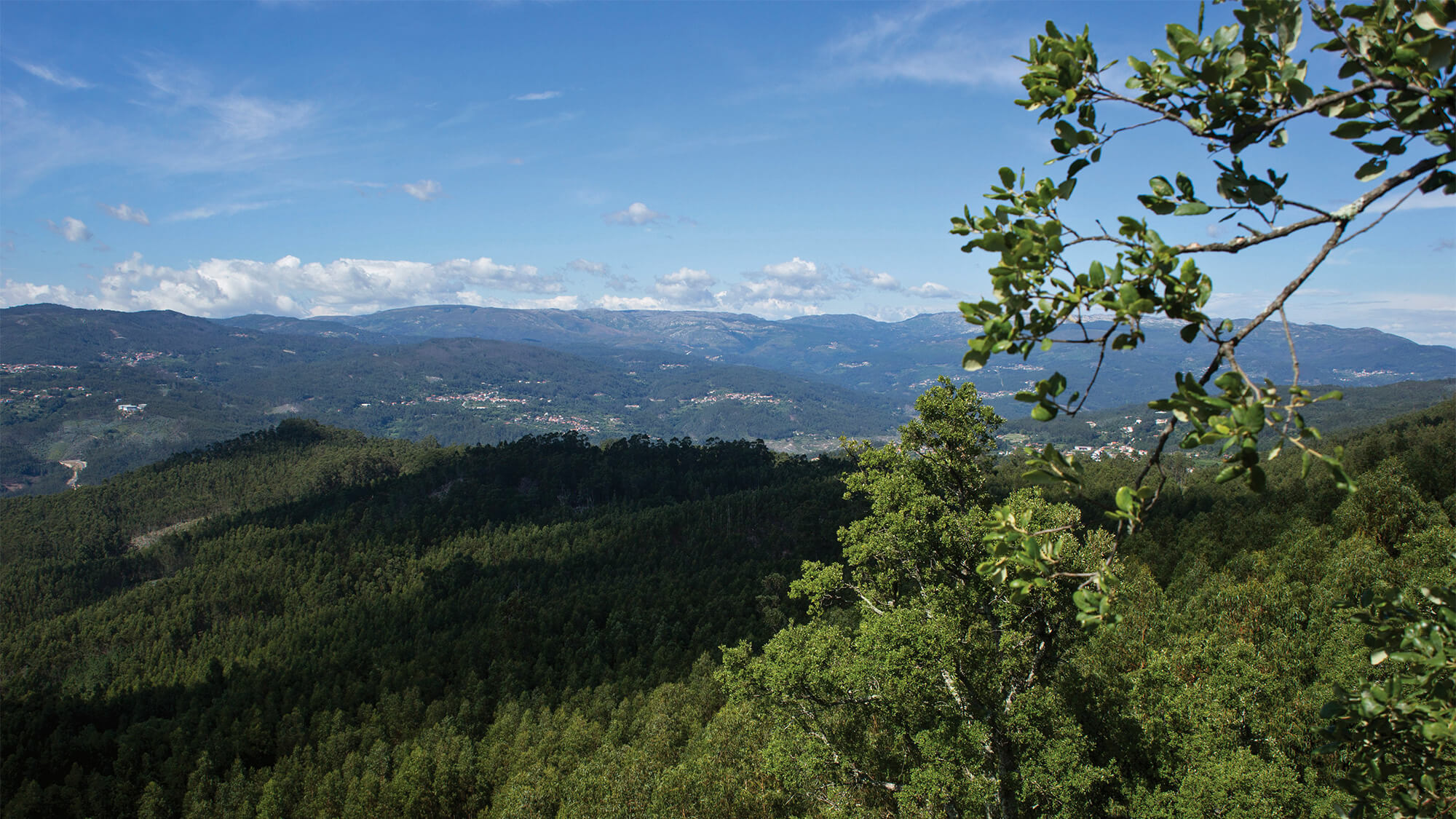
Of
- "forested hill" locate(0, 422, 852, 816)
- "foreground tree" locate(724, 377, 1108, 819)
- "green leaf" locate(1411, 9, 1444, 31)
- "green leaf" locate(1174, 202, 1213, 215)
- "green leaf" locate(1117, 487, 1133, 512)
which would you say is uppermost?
"green leaf" locate(1411, 9, 1444, 31)

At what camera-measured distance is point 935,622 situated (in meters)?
11.7

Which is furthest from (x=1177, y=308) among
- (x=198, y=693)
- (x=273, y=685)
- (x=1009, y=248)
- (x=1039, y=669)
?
(x=198, y=693)

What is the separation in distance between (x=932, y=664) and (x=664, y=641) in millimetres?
45883

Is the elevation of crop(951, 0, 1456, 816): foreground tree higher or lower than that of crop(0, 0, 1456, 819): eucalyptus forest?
higher

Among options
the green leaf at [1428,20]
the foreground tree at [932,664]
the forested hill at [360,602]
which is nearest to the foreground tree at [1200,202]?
the green leaf at [1428,20]

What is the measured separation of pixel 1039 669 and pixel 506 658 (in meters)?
50.9

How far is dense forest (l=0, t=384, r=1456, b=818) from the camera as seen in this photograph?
13.0 m

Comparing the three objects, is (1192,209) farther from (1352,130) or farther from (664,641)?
(664,641)

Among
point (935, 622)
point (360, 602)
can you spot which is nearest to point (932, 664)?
point (935, 622)

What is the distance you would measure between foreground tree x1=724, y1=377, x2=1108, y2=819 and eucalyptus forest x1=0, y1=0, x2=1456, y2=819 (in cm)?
8

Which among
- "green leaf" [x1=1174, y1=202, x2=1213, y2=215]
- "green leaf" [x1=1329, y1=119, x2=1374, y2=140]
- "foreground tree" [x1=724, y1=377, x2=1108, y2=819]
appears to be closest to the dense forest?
"foreground tree" [x1=724, y1=377, x2=1108, y2=819]

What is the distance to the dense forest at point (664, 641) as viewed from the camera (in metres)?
13.0

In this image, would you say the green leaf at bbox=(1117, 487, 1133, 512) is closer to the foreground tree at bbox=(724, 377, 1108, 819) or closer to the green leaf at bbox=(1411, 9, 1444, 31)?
the green leaf at bbox=(1411, 9, 1444, 31)

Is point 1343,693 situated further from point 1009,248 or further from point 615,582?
point 615,582
